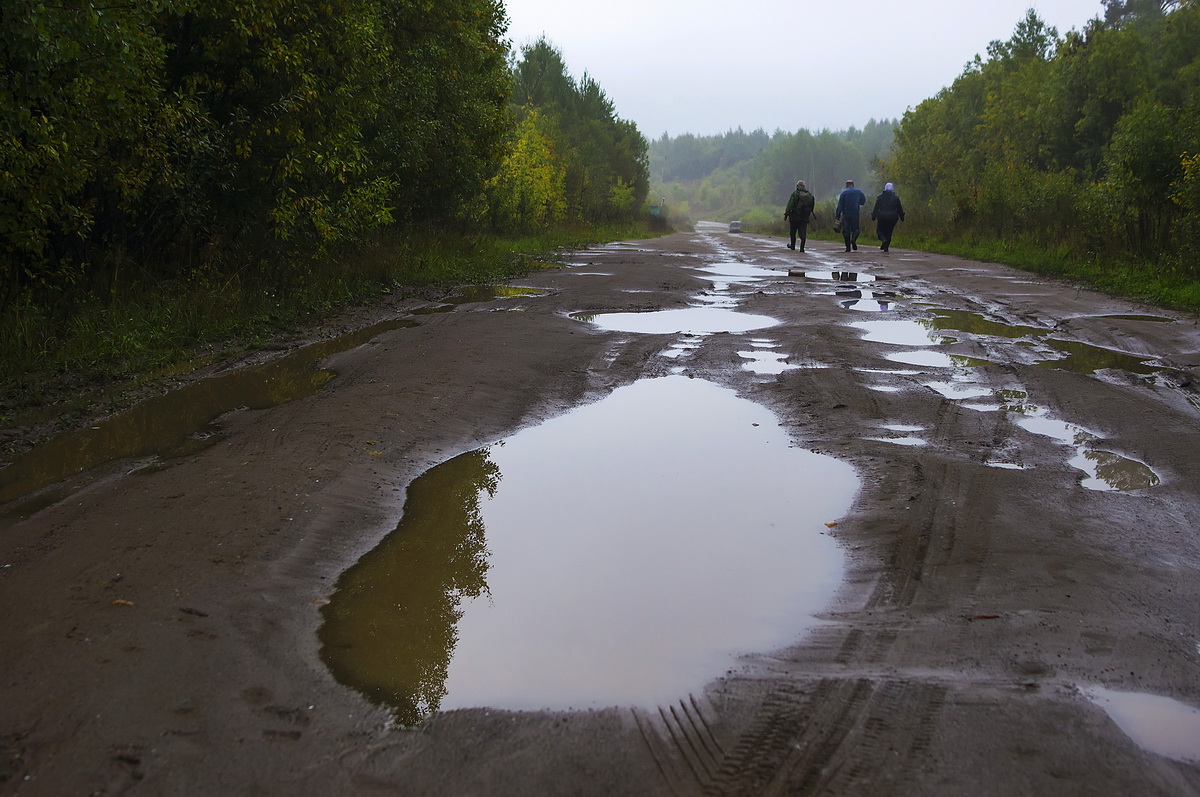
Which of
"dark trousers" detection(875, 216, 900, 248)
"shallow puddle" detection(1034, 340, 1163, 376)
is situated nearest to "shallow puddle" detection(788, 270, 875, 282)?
"shallow puddle" detection(1034, 340, 1163, 376)

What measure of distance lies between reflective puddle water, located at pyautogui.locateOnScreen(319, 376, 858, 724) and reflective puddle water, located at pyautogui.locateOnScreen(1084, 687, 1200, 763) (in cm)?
92

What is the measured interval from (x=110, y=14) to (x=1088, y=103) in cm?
4353

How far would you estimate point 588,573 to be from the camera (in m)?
3.50

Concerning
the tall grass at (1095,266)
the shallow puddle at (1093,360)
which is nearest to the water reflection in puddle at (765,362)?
the shallow puddle at (1093,360)

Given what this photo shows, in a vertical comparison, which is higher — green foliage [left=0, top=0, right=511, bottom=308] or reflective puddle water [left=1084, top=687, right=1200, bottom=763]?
green foliage [left=0, top=0, right=511, bottom=308]

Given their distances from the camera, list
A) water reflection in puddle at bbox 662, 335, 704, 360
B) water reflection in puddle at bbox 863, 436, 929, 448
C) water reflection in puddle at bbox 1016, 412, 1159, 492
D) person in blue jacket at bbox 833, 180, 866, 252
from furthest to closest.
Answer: person in blue jacket at bbox 833, 180, 866, 252 → water reflection in puddle at bbox 662, 335, 704, 360 → water reflection in puddle at bbox 863, 436, 929, 448 → water reflection in puddle at bbox 1016, 412, 1159, 492

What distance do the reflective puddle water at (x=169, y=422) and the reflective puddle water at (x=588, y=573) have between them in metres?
1.80

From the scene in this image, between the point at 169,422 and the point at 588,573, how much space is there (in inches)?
137

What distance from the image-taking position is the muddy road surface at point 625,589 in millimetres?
2260

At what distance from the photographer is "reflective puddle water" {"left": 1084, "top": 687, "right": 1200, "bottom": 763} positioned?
2.30 m

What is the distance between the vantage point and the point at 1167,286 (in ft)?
40.6

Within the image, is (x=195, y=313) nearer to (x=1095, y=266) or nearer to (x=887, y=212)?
(x=1095, y=266)

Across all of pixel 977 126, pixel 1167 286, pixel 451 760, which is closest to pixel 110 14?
pixel 451 760

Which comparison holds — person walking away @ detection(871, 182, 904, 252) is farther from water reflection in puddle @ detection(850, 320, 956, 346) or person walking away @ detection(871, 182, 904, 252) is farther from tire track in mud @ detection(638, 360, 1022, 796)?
tire track in mud @ detection(638, 360, 1022, 796)
